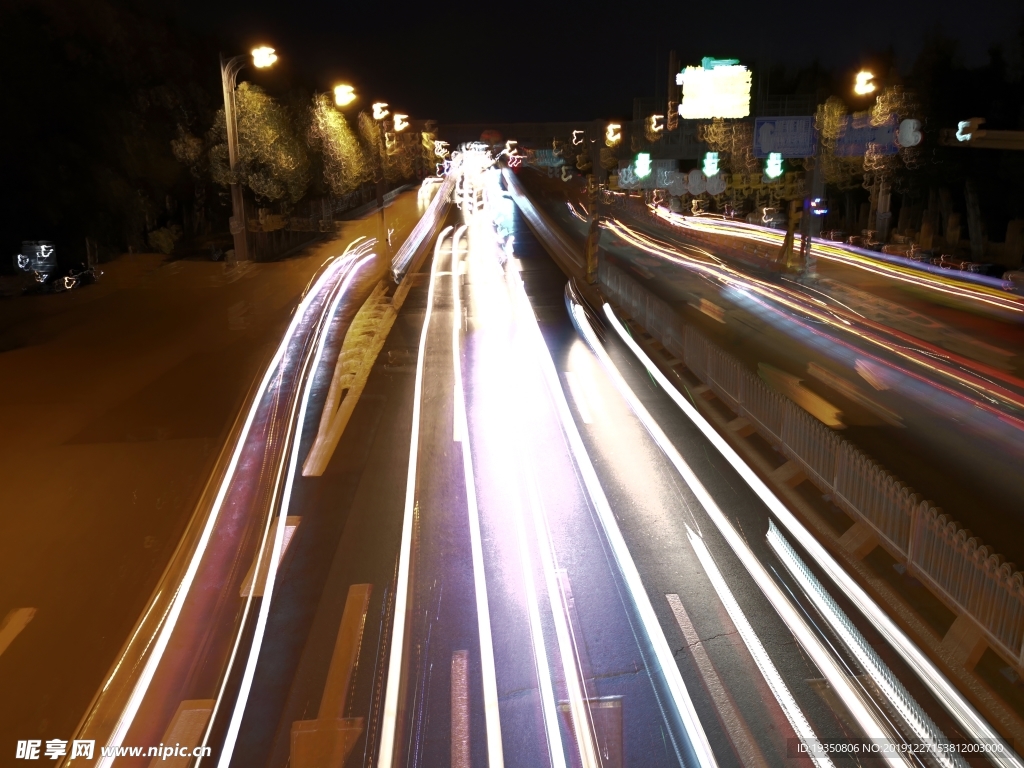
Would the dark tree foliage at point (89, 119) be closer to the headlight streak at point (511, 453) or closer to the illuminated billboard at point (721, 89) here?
the headlight streak at point (511, 453)

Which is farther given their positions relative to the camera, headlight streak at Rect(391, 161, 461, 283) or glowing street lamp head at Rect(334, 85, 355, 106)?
glowing street lamp head at Rect(334, 85, 355, 106)

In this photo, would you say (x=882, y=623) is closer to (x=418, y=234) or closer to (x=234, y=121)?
(x=234, y=121)

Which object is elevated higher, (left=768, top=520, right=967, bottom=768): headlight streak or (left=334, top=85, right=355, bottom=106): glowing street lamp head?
(left=334, top=85, right=355, bottom=106): glowing street lamp head

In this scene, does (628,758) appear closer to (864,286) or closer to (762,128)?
(864,286)

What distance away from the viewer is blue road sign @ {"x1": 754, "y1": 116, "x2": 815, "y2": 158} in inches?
1391

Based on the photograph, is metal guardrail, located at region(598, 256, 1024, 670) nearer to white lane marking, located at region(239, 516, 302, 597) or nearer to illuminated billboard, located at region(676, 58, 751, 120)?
white lane marking, located at region(239, 516, 302, 597)

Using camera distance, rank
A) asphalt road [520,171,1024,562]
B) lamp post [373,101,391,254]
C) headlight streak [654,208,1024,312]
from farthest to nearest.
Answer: lamp post [373,101,391,254] → headlight streak [654,208,1024,312] → asphalt road [520,171,1024,562]

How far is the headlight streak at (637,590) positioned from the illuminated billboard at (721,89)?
95.7ft

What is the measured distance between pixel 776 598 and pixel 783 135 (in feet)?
106

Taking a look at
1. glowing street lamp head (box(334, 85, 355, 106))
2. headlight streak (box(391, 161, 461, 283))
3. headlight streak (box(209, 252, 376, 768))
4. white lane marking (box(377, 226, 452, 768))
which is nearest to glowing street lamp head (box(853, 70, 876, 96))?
headlight streak (box(391, 161, 461, 283))

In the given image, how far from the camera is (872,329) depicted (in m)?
20.2

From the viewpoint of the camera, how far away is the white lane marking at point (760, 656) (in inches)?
238

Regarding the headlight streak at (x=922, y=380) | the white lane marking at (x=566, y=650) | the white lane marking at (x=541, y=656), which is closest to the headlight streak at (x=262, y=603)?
the white lane marking at (x=541, y=656)

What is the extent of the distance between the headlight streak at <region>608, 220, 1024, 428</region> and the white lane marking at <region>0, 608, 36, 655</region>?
13670mm
